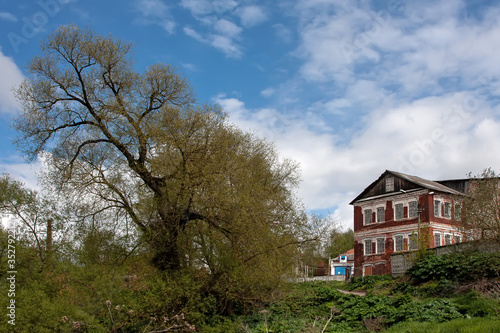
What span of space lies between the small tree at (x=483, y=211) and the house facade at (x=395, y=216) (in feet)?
64.3

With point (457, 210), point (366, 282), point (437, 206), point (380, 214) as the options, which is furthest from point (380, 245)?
point (457, 210)

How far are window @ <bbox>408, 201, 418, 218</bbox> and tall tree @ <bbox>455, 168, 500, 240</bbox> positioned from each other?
21.9 meters

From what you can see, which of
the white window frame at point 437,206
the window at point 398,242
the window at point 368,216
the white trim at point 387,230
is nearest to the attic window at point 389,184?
the window at point 368,216

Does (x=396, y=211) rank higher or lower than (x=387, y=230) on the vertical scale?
higher

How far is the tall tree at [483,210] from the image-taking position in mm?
18844

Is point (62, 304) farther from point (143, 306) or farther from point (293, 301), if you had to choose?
point (293, 301)

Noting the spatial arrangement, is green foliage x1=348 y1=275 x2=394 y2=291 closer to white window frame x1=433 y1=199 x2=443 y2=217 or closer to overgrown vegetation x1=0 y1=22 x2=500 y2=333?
overgrown vegetation x1=0 y1=22 x2=500 y2=333

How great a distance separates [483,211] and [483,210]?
4cm

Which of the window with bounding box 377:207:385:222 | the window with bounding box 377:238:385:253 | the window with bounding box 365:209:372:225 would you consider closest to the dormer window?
the window with bounding box 377:207:385:222

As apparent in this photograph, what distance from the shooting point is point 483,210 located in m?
19.1

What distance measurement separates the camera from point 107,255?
2131 centimetres

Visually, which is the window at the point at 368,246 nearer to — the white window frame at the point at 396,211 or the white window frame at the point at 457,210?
the white window frame at the point at 396,211

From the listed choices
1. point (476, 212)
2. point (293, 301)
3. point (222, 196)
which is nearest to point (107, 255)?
point (222, 196)

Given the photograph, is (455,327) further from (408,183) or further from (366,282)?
(408,183)
